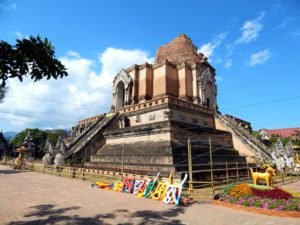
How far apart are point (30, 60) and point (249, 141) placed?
2101cm

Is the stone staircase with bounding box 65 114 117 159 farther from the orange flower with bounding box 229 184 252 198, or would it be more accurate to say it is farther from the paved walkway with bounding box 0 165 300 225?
the orange flower with bounding box 229 184 252 198

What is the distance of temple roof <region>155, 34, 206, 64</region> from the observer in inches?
1077

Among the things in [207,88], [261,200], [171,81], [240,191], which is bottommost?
[261,200]

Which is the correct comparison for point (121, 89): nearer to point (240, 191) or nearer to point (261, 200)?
point (240, 191)

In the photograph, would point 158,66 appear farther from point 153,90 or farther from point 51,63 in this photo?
point 51,63

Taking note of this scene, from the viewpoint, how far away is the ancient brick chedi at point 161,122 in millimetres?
15109

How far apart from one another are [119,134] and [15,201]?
1140 cm

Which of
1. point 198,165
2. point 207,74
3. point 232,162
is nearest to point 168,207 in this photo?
point 198,165

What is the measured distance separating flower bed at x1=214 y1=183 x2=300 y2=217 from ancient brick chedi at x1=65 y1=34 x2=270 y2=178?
402 cm

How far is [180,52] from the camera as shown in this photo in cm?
2784

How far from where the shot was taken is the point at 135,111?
869 inches

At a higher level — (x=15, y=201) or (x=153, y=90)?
(x=153, y=90)

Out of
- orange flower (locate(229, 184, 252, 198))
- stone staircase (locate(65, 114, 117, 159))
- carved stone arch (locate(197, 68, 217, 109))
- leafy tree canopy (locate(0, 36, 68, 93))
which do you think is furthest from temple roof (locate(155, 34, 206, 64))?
leafy tree canopy (locate(0, 36, 68, 93))

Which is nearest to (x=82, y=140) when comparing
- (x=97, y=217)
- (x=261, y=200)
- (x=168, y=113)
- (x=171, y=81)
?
(x=168, y=113)
